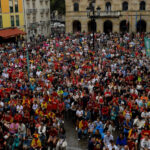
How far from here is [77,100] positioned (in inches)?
622

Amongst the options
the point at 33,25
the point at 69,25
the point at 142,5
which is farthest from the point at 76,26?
the point at 142,5

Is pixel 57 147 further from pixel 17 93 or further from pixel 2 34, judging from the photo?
pixel 2 34

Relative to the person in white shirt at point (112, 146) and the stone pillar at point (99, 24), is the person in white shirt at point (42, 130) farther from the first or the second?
the stone pillar at point (99, 24)

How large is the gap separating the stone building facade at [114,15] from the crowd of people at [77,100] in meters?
21.3

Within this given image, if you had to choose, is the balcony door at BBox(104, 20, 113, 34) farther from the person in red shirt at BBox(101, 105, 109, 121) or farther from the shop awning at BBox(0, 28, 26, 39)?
the person in red shirt at BBox(101, 105, 109, 121)

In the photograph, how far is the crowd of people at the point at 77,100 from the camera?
11970 mm

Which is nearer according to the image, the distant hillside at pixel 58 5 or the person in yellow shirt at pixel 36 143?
the person in yellow shirt at pixel 36 143

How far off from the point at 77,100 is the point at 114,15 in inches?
1370

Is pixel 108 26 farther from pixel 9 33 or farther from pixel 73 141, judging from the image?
pixel 73 141

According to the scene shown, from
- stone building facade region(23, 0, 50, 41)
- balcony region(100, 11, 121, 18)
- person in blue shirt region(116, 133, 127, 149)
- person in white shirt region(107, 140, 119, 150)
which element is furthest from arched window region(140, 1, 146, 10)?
person in white shirt region(107, 140, 119, 150)

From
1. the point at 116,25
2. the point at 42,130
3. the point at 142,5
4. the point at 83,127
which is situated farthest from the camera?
the point at 116,25

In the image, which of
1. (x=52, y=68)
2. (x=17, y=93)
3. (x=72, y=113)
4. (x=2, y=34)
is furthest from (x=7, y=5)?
(x=72, y=113)

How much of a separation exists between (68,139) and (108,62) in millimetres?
11751

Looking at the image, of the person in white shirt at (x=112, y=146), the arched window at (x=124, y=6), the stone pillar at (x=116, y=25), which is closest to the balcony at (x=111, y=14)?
the stone pillar at (x=116, y=25)
